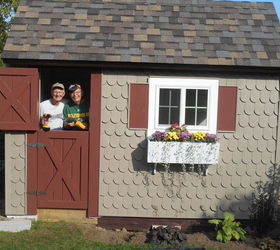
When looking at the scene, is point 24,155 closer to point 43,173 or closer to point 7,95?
point 43,173

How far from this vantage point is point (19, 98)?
5750 millimetres

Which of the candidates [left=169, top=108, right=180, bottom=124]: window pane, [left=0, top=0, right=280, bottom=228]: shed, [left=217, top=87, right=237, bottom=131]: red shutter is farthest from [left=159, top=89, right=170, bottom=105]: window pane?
[left=217, top=87, right=237, bottom=131]: red shutter

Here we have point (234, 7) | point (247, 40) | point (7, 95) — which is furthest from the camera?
point (234, 7)

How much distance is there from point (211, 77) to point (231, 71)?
333mm

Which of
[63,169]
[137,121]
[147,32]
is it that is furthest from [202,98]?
[63,169]

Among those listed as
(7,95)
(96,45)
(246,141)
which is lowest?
(246,141)

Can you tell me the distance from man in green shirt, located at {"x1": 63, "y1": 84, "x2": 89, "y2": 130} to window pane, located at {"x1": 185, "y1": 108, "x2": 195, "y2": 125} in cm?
166

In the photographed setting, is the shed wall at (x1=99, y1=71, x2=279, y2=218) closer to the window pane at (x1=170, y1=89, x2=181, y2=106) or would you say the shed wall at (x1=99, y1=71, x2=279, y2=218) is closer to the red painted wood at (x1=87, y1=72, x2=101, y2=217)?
the red painted wood at (x1=87, y1=72, x2=101, y2=217)

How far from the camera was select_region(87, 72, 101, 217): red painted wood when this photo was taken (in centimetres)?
590

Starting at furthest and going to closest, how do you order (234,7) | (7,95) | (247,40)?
1. (234,7)
2. (247,40)
3. (7,95)

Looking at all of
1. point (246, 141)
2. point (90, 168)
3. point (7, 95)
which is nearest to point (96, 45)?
point (7, 95)

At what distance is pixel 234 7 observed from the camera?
269 inches

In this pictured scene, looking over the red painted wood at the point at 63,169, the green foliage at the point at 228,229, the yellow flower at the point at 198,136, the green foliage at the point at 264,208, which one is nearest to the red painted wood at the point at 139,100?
the yellow flower at the point at 198,136

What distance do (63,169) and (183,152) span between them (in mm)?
1960
